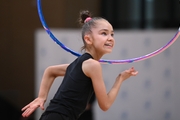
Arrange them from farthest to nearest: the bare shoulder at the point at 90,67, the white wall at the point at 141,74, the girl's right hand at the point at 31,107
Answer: the white wall at the point at 141,74 < the girl's right hand at the point at 31,107 < the bare shoulder at the point at 90,67

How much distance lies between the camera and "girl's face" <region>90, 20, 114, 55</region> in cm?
352

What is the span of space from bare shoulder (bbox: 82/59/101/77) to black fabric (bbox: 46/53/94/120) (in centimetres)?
4

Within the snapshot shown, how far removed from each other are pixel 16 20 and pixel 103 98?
5.24 meters

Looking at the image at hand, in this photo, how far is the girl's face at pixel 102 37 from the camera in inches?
138

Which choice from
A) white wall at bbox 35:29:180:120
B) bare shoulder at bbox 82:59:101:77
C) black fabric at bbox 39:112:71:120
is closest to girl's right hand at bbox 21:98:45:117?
black fabric at bbox 39:112:71:120

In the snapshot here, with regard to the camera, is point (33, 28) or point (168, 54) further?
point (33, 28)

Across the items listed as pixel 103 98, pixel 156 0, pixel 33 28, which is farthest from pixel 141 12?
pixel 103 98

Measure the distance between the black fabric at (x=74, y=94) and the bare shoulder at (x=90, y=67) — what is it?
0.04 m

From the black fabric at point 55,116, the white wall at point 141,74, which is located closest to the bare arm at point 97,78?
the black fabric at point 55,116

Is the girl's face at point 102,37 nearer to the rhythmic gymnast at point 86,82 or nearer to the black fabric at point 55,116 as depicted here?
the rhythmic gymnast at point 86,82

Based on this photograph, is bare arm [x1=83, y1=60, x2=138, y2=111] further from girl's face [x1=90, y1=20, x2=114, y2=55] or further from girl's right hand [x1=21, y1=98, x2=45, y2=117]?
girl's right hand [x1=21, y1=98, x2=45, y2=117]

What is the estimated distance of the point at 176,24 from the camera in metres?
8.69

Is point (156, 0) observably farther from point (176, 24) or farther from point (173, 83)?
point (173, 83)

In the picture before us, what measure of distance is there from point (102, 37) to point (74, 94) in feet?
1.56
